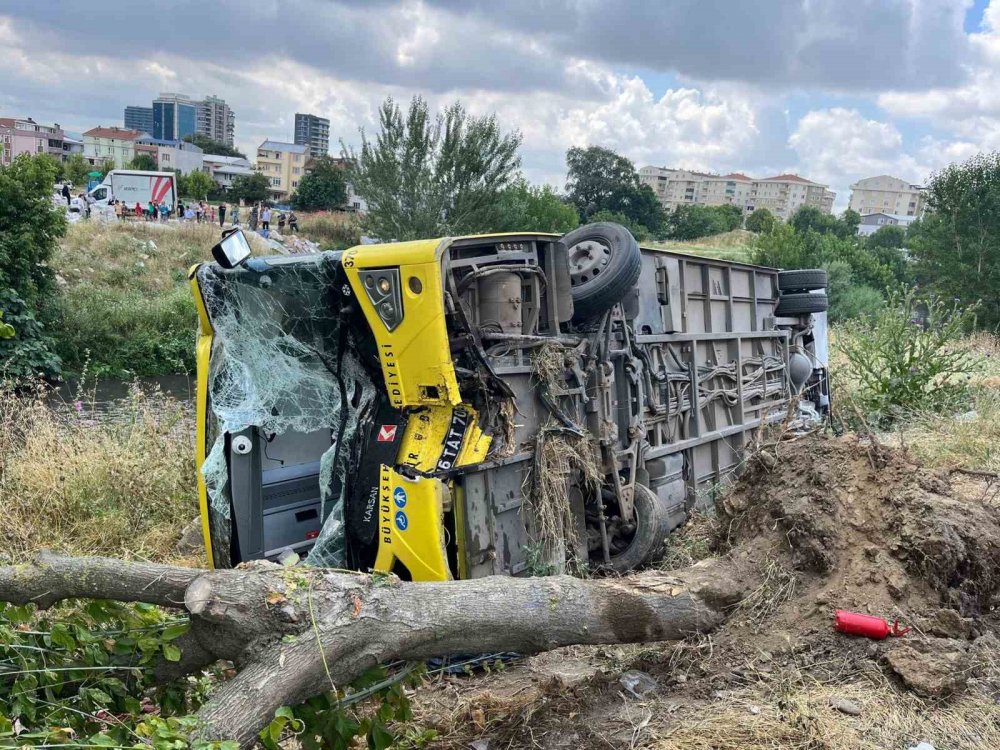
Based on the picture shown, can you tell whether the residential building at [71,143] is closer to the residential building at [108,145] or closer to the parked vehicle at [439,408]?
the residential building at [108,145]

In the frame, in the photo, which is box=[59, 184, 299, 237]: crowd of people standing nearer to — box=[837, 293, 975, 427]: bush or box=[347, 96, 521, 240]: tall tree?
box=[347, 96, 521, 240]: tall tree

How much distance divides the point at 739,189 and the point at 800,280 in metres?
153

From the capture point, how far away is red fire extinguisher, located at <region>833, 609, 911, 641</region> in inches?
145

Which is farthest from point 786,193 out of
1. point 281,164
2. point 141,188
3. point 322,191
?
point 141,188

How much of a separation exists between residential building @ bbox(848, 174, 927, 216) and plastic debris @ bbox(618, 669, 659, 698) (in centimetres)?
15872

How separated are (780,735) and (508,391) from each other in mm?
2049

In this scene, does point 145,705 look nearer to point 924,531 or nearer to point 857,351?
point 924,531

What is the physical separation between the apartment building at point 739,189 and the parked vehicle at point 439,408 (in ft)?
479

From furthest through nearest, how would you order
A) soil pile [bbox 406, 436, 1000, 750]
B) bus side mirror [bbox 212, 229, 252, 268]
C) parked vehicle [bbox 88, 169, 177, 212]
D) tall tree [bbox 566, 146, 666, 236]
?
tall tree [bbox 566, 146, 666, 236] → parked vehicle [bbox 88, 169, 177, 212] → bus side mirror [bbox 212, 229, 252, 268] → soil pile [bbox 406, 436, 1000, 750]

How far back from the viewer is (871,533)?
4.18m

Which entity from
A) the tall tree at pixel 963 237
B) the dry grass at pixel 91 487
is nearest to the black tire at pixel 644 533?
the dry grass at pixel 91 487

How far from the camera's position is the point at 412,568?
4070 millimetres

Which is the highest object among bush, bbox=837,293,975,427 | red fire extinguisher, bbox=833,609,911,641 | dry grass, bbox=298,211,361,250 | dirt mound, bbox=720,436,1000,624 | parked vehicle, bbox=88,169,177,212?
parked vehicle, bbox=88,169,177,212

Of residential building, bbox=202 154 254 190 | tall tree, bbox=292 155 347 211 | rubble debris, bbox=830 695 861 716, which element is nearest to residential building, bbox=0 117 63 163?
residential building, bbox=202 154 254 190
